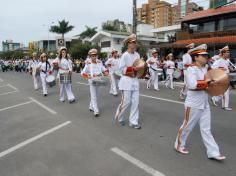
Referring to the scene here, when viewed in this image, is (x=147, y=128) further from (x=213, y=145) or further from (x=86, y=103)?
(x=86, y=103)

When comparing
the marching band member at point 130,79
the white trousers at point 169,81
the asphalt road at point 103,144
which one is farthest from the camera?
the white trousers at point 169,81

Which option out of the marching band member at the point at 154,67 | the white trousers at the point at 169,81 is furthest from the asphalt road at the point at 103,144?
the white trousers at the point at 169,81

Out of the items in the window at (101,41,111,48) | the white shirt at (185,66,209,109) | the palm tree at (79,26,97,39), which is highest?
the palm tree at (79,26,97,39)

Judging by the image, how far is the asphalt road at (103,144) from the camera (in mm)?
4715

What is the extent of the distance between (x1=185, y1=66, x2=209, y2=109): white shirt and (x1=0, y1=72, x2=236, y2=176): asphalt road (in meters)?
0.93

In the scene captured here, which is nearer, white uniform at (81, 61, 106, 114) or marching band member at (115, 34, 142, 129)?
marching band member at (115, 34, 142, 129)

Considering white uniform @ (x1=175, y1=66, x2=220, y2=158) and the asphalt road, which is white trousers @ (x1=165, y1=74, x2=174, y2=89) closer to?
the asphalt road

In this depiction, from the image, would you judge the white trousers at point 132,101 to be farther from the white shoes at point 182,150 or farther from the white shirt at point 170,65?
the white shirt at point 170,65

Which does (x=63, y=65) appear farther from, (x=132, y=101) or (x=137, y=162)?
(x=137, y=162)

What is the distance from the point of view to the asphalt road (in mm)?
4715

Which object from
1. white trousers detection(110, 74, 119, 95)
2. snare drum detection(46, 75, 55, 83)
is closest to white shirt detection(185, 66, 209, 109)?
white trousers detection(110, 74, 119, 95)

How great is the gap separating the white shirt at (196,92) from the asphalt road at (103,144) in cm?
93

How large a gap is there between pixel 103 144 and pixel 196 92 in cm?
214

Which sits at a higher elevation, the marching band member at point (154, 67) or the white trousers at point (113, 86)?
the marching band member at point (154, 67)
